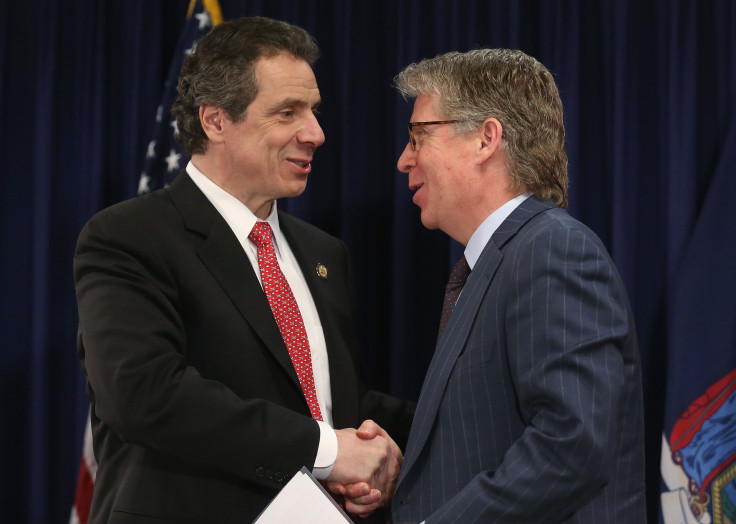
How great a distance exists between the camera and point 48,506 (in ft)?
11.7

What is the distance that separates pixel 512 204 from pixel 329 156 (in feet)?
4.88

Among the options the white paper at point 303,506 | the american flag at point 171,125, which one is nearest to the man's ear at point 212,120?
the american flag at point 171,125

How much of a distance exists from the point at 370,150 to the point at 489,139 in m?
1.33

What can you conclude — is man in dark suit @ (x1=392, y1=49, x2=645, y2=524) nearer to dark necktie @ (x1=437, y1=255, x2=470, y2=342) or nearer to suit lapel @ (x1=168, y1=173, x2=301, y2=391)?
dark necktie @ (x1=437, y1=255, x2=470, y2=342)

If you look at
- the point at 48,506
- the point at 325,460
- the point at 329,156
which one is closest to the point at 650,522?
the point at 325,460

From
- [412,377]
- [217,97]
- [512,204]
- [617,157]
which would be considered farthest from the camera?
[412,377]

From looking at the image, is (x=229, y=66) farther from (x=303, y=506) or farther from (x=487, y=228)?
(x=303, y=506)

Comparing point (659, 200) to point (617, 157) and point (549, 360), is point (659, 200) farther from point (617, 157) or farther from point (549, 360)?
point (549, 360)

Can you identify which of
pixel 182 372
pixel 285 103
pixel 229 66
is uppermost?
pixel 229 66

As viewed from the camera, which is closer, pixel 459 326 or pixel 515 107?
pixel 459 326

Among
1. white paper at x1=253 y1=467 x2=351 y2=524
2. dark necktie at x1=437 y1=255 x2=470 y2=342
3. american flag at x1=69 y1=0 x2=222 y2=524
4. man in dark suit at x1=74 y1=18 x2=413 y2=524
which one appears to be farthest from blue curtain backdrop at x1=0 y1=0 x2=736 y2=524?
white paper at x1=253 y1=467 x2=351 y2=524

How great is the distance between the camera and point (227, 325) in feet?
7.07

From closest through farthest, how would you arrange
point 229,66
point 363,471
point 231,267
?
point 363,471 → point 231,267 → point 229,66

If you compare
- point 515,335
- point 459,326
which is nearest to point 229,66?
point 459,326
